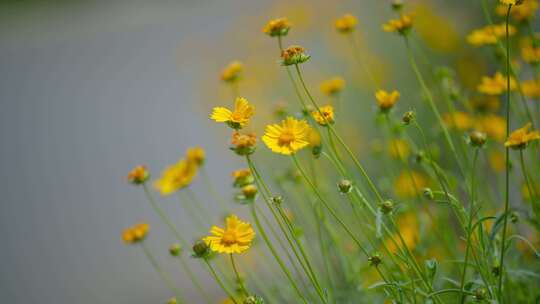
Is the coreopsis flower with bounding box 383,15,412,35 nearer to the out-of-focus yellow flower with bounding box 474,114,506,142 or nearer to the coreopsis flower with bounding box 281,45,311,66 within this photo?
the coreopsis flower with bounding box 281,45,311,66

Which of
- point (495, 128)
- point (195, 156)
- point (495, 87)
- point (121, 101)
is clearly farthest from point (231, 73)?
point (121, 101)

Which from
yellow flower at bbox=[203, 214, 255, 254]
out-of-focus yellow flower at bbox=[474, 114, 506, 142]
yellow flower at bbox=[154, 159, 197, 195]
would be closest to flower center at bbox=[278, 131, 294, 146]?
yellow flower at bbox=[203, 214, 255, 254]

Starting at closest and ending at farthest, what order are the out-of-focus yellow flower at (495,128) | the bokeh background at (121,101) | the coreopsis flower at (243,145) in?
the coreopsis flower at (243,145), the out-of-focus yellow flower at (495,128), the bokeh background at (121,101)

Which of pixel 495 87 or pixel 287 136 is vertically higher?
pixel 287 136

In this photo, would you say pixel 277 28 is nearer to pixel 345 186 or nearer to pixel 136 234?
pixel 345 186

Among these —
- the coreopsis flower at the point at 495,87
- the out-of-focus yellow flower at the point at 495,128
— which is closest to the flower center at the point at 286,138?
the coreopsis flower at the point at 495,87

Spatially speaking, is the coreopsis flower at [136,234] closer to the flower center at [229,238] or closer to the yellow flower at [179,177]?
the yellow flower at [179,177]

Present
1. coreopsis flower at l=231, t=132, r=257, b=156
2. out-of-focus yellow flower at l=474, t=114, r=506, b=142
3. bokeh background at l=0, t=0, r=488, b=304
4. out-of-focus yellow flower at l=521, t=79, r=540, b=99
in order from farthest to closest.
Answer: bokeh background at l=0, t=0, r=488, b=304
out-of-focus yellow flower at l=474, t=114, r=506, b=142
out-of-focus yellow flower at l=521, t=79, r=540, b=99
coreopsis flower at l=231, t=132, r=257, b=156

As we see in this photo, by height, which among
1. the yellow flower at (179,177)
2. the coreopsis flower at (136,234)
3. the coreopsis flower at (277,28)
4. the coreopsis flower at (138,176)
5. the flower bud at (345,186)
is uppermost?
the coreopsis flower at (277,28)
